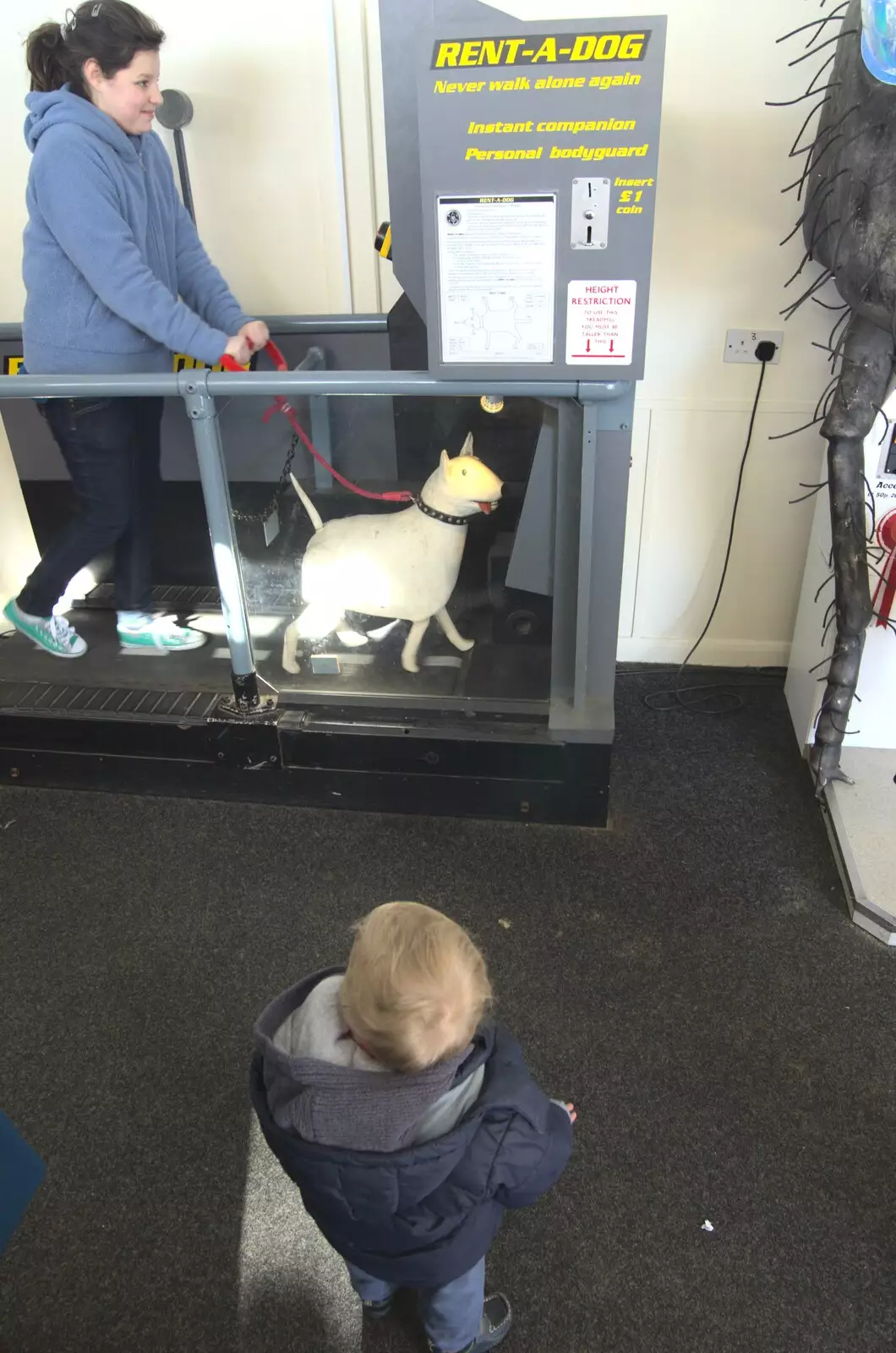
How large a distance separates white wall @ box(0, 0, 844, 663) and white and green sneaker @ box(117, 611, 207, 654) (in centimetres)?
90

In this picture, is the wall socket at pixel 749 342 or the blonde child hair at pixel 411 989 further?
the wall socket at pixel 749 342

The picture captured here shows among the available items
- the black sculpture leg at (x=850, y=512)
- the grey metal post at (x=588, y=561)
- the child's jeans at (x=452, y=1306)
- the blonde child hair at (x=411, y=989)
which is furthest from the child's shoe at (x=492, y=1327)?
the black sculpture leg at (x=850, y=512)

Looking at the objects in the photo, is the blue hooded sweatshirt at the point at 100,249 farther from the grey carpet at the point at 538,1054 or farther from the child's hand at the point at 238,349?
the grey carpet at the point at 538,1054

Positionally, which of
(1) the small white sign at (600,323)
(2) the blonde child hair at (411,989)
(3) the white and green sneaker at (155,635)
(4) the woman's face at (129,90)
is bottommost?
(3) the white and green sneaker at (155,635)

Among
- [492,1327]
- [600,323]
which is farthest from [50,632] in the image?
[492,1327]

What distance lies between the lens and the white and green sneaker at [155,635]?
2445 mm

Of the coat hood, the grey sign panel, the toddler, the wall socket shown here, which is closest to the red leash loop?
the grey sign panel

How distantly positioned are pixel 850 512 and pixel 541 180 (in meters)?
0.94

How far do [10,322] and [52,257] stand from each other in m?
0.64

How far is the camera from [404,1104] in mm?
985

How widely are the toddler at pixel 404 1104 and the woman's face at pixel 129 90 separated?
5.78 ft

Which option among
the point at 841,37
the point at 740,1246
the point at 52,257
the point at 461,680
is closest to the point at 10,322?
the point at 52,257

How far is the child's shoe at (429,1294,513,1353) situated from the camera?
1.29m

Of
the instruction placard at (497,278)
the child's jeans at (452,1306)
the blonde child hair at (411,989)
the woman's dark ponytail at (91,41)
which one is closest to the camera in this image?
the blonde child hair at (411,989)
